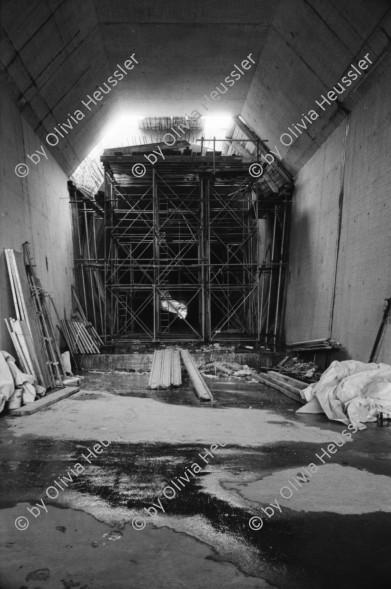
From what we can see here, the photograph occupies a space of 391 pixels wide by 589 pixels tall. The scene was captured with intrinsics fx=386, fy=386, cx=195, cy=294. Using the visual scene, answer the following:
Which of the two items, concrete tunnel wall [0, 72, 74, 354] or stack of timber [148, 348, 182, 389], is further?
stack of timber [148, 348, 182, 389]

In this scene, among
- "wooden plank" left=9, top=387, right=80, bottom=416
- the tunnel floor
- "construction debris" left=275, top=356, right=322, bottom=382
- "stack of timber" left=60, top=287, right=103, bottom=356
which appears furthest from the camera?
"stack of timber" left=60, top=287, right=103, bottom=356

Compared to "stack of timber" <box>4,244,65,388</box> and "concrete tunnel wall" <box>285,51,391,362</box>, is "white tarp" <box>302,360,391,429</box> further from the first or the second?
"stack of timber" <box>4,244,65,388</box>

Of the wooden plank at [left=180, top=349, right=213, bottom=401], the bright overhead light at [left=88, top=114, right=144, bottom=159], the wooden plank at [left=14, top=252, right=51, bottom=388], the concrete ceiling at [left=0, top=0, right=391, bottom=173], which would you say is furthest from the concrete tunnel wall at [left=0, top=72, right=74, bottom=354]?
the bright overhead light at [left=88, top=114, right=144, bottom=159]

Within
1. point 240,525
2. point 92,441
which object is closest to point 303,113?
point 92,441

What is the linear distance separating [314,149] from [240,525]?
11.0 meters

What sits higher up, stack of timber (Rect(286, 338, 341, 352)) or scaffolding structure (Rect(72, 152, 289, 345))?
scaffolding structure (Rect(72, 152, 289, 345))

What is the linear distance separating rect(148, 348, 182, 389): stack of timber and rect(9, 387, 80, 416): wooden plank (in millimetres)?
1615

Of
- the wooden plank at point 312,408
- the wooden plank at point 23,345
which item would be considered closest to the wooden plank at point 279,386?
the wooden plank at point 312,408

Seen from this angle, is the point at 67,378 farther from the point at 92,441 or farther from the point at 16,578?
the point at 16,578

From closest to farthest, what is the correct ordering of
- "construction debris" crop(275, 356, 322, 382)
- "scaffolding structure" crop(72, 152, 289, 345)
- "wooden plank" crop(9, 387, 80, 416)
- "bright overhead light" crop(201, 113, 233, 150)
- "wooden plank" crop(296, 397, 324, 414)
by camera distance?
"wooden plank" crop(9, 387, 80, 416) < "wooden plank" crop(296, 397, 324, 414) < "construction debris" crop(275, 356, 322, 382) < "scaffolding structure" crop(72, 152, 289, 345) < "bright overhead light" crop(201, 113, 233, 150)

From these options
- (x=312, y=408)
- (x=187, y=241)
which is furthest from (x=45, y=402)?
(x=187, y=241)

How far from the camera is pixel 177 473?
12.0ft

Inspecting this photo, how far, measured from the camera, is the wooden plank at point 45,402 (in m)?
5.81

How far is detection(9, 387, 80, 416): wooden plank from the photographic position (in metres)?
5.81
